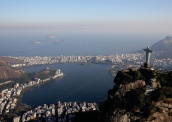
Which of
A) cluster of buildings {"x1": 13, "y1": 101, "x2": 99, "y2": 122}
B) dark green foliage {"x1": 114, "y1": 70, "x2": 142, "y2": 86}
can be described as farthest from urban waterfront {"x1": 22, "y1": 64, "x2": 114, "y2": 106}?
dark green foliage {"x1": 114, "y1": 70, "x2": 142, "y2": 86}

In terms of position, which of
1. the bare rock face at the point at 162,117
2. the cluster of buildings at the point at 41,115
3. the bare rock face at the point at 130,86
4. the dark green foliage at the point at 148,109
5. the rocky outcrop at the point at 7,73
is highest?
the bare rock face at the point at 130,86

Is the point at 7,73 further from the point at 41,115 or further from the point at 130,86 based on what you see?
the point at 130,86

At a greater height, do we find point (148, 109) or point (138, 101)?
point (138, 101)

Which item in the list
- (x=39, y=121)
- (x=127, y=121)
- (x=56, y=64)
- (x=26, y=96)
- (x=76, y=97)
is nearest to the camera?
(x=127, y=121)

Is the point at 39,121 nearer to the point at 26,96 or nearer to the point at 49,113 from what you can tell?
the point at 49,113

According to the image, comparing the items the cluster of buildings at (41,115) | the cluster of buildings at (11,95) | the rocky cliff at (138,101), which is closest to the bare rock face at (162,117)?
the rocky cliff at (138,101)

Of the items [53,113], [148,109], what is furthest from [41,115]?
[148,109]

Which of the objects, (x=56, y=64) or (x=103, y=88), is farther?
(x=56, y=64)

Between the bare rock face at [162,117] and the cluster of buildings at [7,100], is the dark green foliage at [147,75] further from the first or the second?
the cluster of buildings at [7,100]

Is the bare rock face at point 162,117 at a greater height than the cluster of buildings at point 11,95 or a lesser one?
greater

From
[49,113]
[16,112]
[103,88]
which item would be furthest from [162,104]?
[103,88]

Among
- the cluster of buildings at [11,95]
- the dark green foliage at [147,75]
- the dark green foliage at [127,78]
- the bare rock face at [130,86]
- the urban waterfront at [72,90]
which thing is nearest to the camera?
the bare rock face at [130,86]
